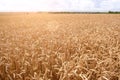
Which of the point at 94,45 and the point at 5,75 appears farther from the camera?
the point at 94,45

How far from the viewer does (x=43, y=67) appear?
134 inches

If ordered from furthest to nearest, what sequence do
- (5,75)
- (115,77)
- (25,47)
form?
(25,47) → (5,75) → (115,77)

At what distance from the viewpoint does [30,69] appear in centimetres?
331

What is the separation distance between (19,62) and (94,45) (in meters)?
2.00

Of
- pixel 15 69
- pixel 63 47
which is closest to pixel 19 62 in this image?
pixel 15 69

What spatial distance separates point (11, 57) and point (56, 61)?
871 millimetres

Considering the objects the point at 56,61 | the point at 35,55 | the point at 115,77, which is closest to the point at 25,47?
the point at 35,55

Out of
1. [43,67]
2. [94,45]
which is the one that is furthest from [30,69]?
[94,45]

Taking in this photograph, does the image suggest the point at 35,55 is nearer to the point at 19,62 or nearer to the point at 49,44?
the point at 19,62

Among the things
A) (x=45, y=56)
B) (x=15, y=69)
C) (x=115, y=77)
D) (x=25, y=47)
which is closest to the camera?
(x=115, y=77)

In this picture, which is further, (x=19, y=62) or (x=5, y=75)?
(x=19, y=62)

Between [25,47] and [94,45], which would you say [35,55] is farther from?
[94,45]

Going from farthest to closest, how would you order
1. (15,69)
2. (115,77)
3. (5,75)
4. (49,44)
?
(49,44) → (15,69) → (5,75) → (115,77)

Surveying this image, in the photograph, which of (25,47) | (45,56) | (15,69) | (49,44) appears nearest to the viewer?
(15,69)
